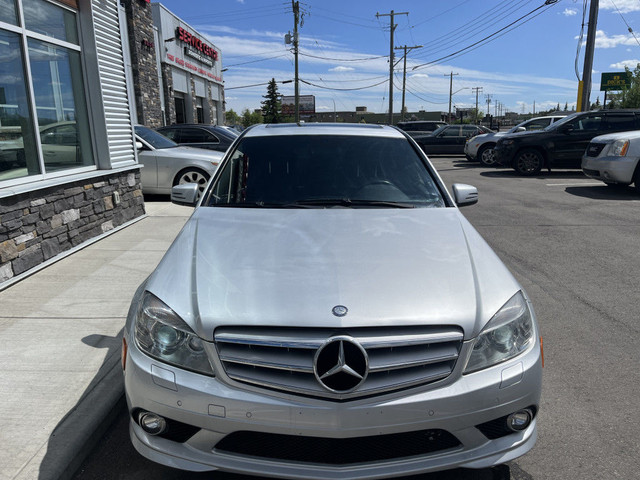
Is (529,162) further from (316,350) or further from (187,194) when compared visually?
(316,350)

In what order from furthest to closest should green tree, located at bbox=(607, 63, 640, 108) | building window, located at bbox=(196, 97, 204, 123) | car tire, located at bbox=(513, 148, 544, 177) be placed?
green tree, located at bbox=(607, 63, 640, 108), building window, located at bbox=(196, 97, 204, 123), car tire, located at bbox=(513, 148, 544, 177)

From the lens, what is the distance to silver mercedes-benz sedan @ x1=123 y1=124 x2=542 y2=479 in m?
1.95

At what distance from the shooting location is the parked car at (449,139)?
2369 cm

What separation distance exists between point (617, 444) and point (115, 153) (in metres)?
7.08

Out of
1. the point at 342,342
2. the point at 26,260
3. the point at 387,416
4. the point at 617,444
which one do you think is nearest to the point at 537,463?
the point at 617,444

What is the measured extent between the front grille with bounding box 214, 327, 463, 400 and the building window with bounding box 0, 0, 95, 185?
14.5 ft

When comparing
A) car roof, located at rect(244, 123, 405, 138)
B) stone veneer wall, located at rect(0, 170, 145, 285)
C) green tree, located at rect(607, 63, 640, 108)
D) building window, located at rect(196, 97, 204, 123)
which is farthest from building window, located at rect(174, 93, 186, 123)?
green tree, located at rect(607, 63, 640, 108)

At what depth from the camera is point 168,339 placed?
6.97ft

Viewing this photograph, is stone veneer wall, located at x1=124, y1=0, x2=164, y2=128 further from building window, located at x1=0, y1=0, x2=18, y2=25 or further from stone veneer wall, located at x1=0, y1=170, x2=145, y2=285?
building window, located at x1=0, y1=0, x2=18, y2=25

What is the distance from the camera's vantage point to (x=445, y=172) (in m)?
17.0

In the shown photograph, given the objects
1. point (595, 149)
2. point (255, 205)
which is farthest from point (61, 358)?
point (595, 149)

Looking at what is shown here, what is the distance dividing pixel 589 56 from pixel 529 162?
22.0ft

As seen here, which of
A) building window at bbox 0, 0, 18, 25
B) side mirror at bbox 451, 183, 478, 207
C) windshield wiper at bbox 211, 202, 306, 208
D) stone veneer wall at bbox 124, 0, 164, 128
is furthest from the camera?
stone veneer wall at bbox 124, 0, 164, 128

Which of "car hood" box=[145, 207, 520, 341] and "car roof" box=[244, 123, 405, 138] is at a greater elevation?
"car roof" box=[244, 123, 405, 138]
